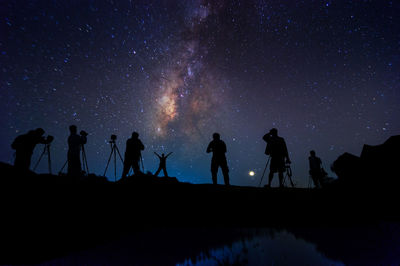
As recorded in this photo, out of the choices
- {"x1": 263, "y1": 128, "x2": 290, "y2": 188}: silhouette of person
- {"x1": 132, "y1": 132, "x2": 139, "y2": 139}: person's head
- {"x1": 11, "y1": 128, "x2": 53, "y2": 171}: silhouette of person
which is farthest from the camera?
{"x1": 132, "y1": 132, "x2": 139, "y2": 139}: person's head

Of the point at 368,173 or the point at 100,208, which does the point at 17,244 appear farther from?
the point at 368,173

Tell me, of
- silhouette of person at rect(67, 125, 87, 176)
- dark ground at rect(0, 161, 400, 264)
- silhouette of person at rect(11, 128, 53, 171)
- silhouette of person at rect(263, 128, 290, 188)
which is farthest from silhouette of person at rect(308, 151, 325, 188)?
silhouette of person at rect(11, 128, 53, 171)

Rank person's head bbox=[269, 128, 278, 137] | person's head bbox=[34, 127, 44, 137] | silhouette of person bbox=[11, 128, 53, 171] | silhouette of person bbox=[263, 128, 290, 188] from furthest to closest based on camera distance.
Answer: person's head bbox=[269, 128, 278, 137] → silhouette of person bbox=[263, 128, 290, 188] → person's head bbox=[34, 127, 44, 137] → silhouette of person bbox=[11, 128, 53, 171]

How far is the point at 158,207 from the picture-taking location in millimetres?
3471

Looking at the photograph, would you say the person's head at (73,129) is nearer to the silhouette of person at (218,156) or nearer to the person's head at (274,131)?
the silhouette of person at (218,156)

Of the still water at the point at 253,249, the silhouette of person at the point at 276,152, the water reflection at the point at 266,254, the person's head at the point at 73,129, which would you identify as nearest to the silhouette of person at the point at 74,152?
the person's head at the point at 73,129

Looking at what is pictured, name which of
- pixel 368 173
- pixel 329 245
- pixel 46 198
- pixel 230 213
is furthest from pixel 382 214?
pixel 46 198

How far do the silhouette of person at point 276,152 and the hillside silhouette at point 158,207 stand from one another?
6.35ft

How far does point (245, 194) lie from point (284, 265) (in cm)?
234

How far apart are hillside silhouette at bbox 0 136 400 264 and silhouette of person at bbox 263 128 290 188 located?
1.93 meters

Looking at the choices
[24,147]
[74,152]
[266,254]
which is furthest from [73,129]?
[266,254]

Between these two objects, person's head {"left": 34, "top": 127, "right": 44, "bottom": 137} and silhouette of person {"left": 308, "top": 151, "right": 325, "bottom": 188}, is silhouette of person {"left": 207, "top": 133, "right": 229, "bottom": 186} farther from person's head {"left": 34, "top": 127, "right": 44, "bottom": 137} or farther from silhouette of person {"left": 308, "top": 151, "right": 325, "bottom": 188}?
person's head {"left": 34, "top": 127, "right": 44, "bottom": 137}

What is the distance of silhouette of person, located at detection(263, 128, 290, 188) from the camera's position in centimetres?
609

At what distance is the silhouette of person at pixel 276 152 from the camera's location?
20.0 feet
